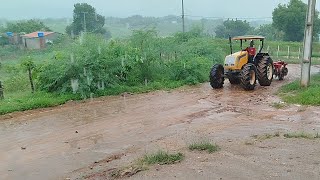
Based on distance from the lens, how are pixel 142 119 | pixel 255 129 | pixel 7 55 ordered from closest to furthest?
pixel 255 129
pixel 142 119
pixel 7 55

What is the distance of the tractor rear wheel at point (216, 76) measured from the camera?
691 inches

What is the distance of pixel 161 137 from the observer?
385 inches

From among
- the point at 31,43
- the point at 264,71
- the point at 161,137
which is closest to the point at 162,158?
the point at 161,137

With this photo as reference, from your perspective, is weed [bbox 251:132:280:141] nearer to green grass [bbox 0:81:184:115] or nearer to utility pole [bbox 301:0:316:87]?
utility pole [bbox 301:0:316:87]

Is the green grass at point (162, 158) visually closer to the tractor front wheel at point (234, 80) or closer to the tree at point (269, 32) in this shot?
the tractor front wheel at point (234, 80)

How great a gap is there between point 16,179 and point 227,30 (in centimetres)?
6929

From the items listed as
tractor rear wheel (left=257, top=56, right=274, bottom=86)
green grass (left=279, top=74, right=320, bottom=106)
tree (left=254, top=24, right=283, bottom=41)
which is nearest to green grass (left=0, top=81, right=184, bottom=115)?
tractor rear wheel (left=257, top=56, right=274, bottom=86)

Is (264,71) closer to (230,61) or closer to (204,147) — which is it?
(230,61)

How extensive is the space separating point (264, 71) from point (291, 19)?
40.3 metres

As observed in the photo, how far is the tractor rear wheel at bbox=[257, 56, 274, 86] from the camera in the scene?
1759 cm

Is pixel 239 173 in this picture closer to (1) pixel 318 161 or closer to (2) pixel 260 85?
(1) pixel 318 161

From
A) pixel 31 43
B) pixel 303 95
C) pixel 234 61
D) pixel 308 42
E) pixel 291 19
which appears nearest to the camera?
pixel 303 95

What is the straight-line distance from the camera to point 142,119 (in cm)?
1202

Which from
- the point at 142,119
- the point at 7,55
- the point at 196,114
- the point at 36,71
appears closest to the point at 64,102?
the point at 36,71
